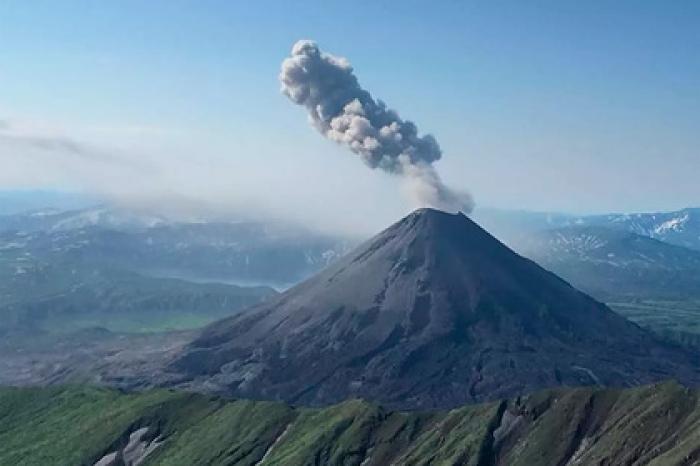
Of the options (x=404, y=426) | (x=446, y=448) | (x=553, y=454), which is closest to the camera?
(x=553, y=454)

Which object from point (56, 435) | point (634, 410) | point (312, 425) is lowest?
point (56, 435)

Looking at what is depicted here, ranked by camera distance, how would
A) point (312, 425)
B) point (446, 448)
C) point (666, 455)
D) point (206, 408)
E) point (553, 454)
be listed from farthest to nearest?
1. point (206, 408)
2. point (312, 425)
3. point (446, 448)
4. point (553, 454)
5. point (666, 455)

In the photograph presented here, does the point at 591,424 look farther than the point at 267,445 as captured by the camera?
No

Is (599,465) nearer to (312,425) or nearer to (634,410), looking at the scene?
(634,410)

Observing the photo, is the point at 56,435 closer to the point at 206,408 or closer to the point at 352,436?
the point at 206,408

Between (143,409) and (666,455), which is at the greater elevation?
(666,455)

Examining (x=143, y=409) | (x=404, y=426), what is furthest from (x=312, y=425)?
(x=143, y=409)
